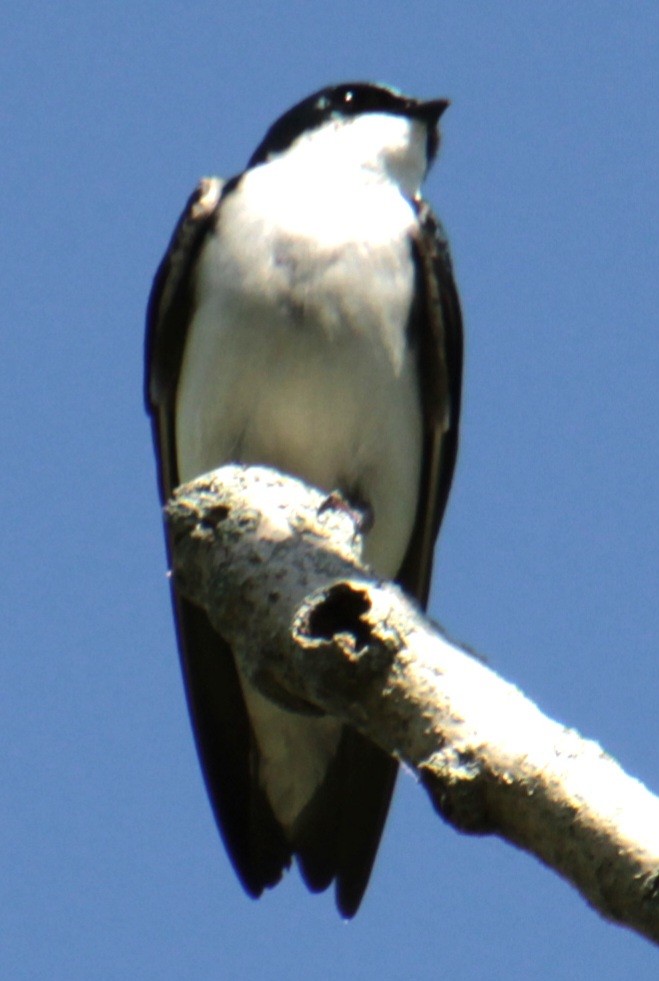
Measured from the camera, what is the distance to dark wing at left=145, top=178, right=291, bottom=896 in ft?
22.9

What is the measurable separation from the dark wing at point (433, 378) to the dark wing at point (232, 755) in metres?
0.84

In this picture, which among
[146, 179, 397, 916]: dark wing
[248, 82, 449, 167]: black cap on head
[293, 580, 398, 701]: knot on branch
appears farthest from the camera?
[248, 82, 449, 167]: black cap on head

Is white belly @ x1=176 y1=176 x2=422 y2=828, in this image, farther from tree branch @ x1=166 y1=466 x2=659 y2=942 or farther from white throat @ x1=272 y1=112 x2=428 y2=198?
tree branch @ x1=166 y1=466 x2=659 y2=942

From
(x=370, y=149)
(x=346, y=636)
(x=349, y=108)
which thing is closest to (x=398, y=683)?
(x=346, y=636)

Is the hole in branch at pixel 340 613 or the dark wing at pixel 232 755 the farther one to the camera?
the dark wing at pixel 232 755

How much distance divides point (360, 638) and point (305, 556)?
61 cm

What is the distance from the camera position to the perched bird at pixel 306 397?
6645mm

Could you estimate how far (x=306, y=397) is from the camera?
6.66 metres

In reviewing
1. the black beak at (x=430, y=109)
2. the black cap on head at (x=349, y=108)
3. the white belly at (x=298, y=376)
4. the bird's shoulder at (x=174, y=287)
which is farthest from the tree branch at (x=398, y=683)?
the black beak at (x=430, y=109)

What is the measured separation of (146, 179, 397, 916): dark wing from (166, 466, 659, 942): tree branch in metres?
1.43

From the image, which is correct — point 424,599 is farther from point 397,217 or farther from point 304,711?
point 304,711

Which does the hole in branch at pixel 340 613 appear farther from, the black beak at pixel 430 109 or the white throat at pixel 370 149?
the black beak at pixel 430 109

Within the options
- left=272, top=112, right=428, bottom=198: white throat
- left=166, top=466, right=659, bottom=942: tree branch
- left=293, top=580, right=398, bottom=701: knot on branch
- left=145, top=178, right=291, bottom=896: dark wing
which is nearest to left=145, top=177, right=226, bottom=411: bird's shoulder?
left=145, top=178, right=291, bottom=896: dark wing

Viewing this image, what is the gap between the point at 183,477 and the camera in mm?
7137
